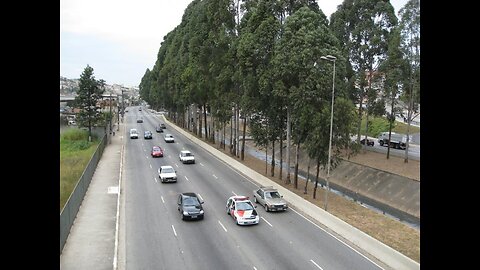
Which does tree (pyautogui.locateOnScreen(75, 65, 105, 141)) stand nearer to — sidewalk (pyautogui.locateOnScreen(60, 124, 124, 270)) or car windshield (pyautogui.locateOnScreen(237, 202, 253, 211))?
sidewalk (pyautogui.locateOnScreen(60, 124, 124, 270))

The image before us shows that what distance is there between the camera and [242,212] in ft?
78.6

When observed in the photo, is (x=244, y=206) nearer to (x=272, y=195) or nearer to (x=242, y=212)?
(x=242, y=212)

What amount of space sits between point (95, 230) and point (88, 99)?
4692cm

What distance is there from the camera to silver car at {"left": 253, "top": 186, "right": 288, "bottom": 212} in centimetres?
2656

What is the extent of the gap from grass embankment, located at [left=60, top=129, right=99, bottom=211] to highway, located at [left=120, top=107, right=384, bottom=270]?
3.81m

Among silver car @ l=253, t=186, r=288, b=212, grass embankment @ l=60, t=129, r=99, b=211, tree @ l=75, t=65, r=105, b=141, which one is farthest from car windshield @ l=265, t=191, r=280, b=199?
tree @ l=75, t=65, r=105, b=141

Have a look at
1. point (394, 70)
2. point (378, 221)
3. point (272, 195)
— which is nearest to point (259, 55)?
point (394, 70)

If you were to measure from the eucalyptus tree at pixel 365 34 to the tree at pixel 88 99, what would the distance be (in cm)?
3571

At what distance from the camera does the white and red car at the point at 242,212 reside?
23625 mm

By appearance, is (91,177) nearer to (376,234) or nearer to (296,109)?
(296,109)

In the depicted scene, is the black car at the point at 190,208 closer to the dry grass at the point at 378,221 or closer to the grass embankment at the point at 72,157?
the grass embankment at the point at 72,157
